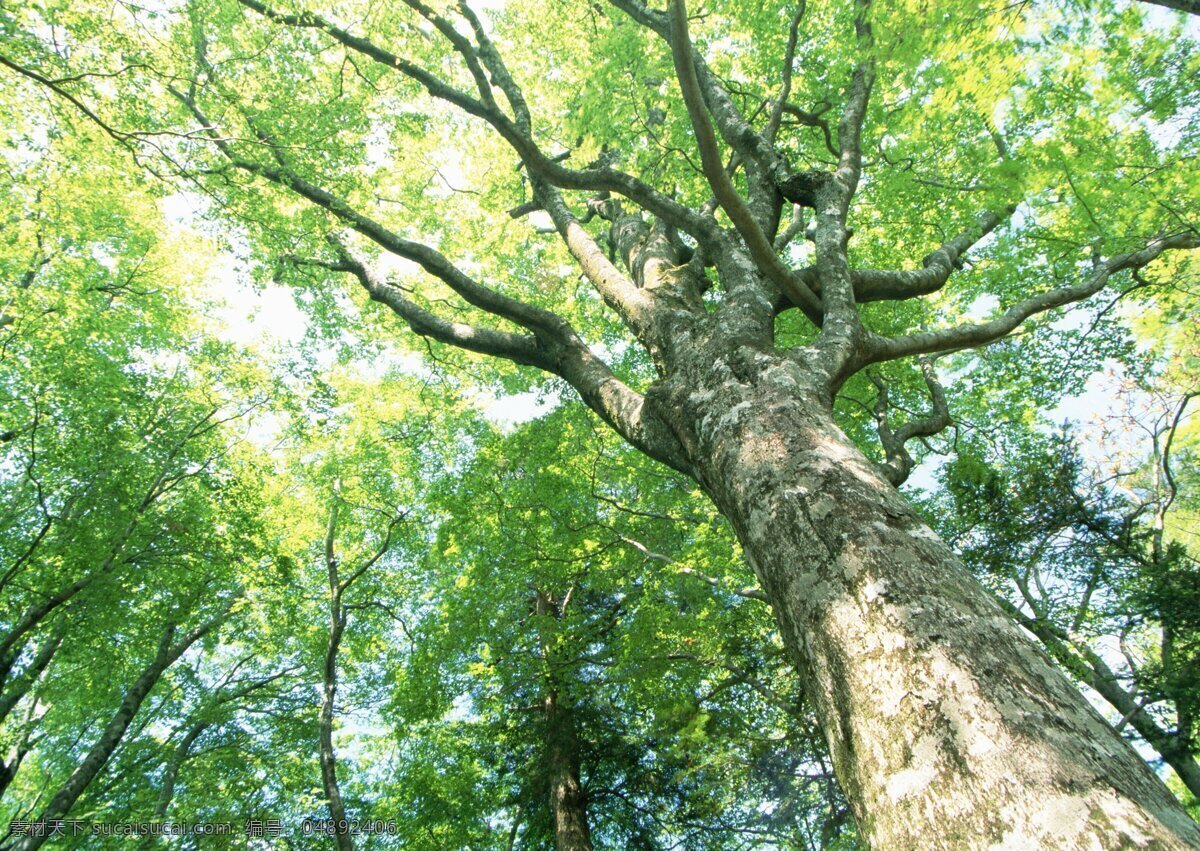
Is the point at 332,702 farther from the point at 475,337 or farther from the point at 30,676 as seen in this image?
the point at 475,337

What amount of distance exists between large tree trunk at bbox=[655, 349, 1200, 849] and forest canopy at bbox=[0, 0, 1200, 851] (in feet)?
0.07

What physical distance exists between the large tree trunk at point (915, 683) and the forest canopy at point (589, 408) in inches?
0.8

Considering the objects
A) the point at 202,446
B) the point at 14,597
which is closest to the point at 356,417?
the point at 202,446

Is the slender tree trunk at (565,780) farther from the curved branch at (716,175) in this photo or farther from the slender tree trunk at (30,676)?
the curved branch at (716,175)

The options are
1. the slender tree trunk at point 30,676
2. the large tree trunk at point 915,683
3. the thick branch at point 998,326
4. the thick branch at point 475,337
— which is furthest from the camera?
the slender tree trunk at point 30,676

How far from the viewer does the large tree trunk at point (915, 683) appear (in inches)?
52.4

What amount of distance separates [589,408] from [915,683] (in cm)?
674

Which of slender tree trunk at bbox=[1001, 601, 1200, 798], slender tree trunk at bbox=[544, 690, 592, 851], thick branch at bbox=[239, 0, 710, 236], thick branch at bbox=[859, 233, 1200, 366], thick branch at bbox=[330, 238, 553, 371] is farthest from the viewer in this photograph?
slender tree trunk at bbox=[544, 690, 592, 851]

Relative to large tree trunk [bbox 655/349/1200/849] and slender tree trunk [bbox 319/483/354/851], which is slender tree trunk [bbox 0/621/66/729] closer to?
slender tree trunk [bbox 319/483/354/851]

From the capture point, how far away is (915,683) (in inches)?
66.3

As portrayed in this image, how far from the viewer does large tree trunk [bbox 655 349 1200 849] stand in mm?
1332

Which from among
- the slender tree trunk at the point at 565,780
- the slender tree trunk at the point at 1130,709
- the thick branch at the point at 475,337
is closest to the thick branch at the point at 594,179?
the thick branch at the point at 475,337

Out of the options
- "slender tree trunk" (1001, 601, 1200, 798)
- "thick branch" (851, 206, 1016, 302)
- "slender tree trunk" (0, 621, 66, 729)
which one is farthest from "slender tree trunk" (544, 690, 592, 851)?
"thick branch" (851, 206, 1016, 302)

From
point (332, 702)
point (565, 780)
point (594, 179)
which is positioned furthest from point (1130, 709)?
point (332, 702)
